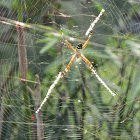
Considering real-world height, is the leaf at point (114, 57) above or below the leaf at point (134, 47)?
below

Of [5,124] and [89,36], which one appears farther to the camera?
[5,124]

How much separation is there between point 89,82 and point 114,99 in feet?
0.57

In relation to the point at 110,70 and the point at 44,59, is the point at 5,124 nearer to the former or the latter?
the point at 44,59

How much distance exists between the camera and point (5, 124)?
1.55 metres

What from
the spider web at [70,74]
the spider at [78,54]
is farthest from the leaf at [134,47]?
the spider at [78,54]

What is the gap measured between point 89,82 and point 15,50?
475 mm

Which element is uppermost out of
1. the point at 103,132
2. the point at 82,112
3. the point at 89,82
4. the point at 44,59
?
the point at 44,59

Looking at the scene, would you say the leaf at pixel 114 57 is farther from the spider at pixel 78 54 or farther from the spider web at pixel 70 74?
the spider at pixel 78 54

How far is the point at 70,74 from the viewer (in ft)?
4.87

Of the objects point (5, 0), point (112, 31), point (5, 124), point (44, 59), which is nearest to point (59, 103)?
point (44, 59)

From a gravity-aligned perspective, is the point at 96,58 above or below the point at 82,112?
above

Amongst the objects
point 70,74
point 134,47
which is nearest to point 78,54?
point 70,74

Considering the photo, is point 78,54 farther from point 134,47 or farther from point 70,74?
point 134,47

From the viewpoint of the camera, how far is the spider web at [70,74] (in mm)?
1380
